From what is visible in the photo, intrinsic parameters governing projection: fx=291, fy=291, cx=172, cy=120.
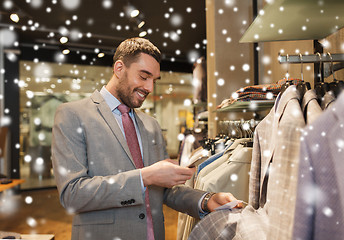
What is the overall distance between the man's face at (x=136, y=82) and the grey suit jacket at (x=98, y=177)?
115 millimetres

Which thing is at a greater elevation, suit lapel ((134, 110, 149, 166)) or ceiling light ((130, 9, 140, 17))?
ceiling light ((130, 9, 140, 17))

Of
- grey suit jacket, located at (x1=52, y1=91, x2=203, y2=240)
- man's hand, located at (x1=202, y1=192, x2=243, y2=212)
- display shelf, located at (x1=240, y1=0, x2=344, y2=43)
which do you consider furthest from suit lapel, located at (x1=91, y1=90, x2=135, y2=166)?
display shelf, located at (x1=240, y1=0, x2=344, y2=43)

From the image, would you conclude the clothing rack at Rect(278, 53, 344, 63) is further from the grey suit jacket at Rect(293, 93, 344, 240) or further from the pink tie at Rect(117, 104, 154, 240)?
the pink tie at Rect(117, 104, 154, 240)

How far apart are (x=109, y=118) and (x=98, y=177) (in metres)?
0.30

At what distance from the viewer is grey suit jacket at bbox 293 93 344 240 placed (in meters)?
0.61

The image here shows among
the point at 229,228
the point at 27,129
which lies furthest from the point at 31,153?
the point at 229,228

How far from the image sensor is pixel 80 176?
3.97ft

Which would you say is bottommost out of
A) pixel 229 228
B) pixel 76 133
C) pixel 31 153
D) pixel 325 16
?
pixel 31 153

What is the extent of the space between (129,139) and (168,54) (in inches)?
239

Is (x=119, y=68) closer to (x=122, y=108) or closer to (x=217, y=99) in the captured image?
(x=122, y=108)

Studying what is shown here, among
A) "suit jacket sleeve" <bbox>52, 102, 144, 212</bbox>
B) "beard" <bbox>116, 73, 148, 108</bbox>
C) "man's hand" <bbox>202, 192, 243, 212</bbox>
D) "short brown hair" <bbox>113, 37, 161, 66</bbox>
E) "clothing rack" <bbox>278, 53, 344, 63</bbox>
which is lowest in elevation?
"man's hand" <bbox>202, 192, 243, 212</bbox>

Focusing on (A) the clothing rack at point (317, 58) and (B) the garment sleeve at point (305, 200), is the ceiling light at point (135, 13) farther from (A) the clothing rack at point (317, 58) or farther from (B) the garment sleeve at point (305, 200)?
(B) the garment sleeve at point (305, 200)

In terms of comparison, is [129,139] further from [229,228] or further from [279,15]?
[279,15]

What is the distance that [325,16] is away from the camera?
1.08 m
